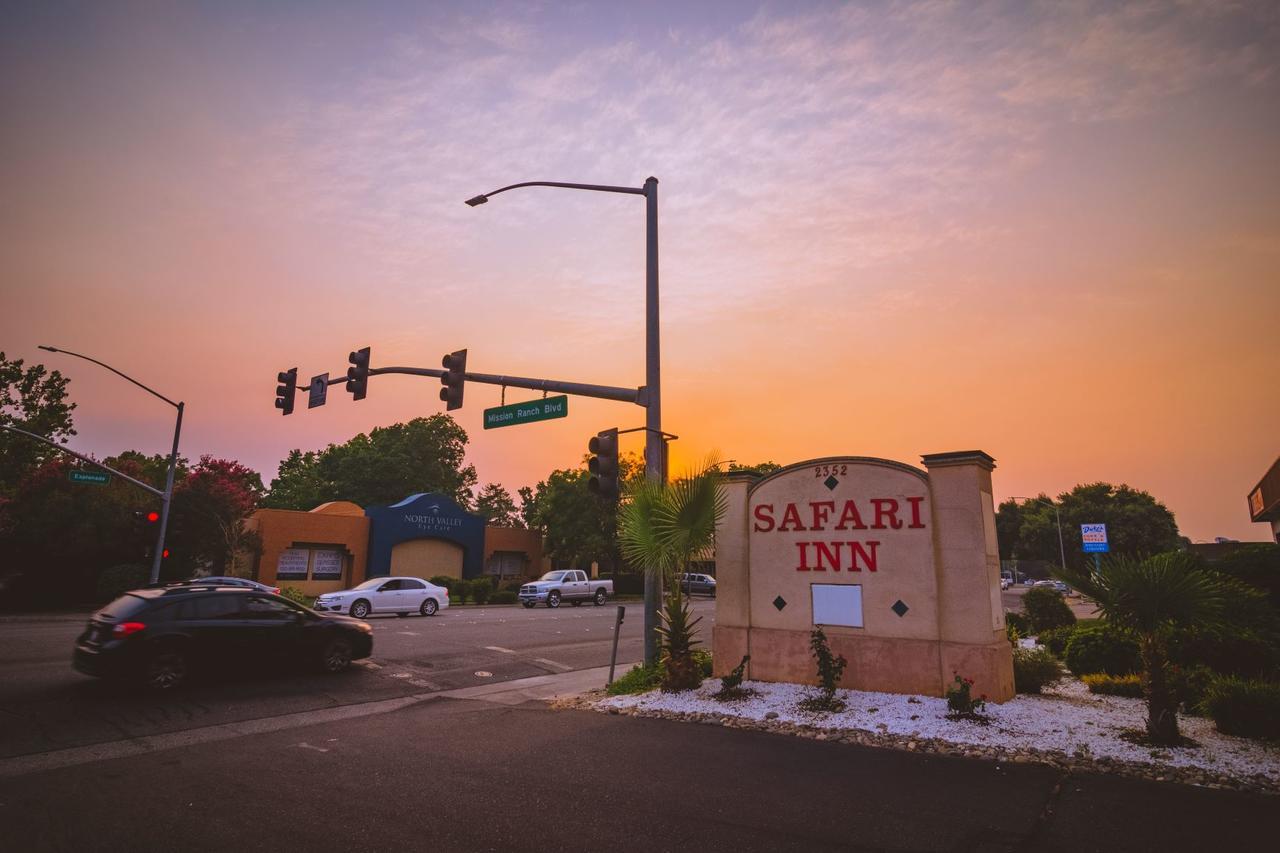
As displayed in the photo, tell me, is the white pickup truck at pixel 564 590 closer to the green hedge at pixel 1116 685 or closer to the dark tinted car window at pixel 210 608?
the dark tinted car window at pixel 210 608

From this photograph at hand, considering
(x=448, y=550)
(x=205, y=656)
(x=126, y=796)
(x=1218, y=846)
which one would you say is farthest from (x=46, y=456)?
(x=1218, y=846)

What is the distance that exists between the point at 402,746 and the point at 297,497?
7334 centimetres

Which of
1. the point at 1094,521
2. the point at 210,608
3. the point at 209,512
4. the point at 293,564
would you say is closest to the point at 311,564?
the point at 293,564

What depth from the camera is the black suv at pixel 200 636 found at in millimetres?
10523

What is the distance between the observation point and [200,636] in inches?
442

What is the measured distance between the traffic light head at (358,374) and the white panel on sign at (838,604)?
34.2 feet

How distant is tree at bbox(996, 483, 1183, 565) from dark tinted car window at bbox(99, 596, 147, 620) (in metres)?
68.7

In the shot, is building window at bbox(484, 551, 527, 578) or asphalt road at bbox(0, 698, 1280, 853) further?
building window at bbox(484, 551, 527, 578)

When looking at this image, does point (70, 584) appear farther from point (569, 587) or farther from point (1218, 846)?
point (1218, 846)

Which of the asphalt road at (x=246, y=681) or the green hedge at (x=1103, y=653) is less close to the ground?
the green hedge at (x=1103, y=653)

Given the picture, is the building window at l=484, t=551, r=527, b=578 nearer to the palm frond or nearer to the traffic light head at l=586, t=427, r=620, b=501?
the traffic light head at l=586, t=427, r=620, b=501

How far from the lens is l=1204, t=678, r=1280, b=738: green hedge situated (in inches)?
287

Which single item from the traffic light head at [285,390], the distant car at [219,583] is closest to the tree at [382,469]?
the distant car at [219,583]

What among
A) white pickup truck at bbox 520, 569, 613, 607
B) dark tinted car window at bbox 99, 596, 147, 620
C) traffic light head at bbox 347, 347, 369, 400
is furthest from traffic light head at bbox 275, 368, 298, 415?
white pickup truck at bbox 520, 569, 613, 607
